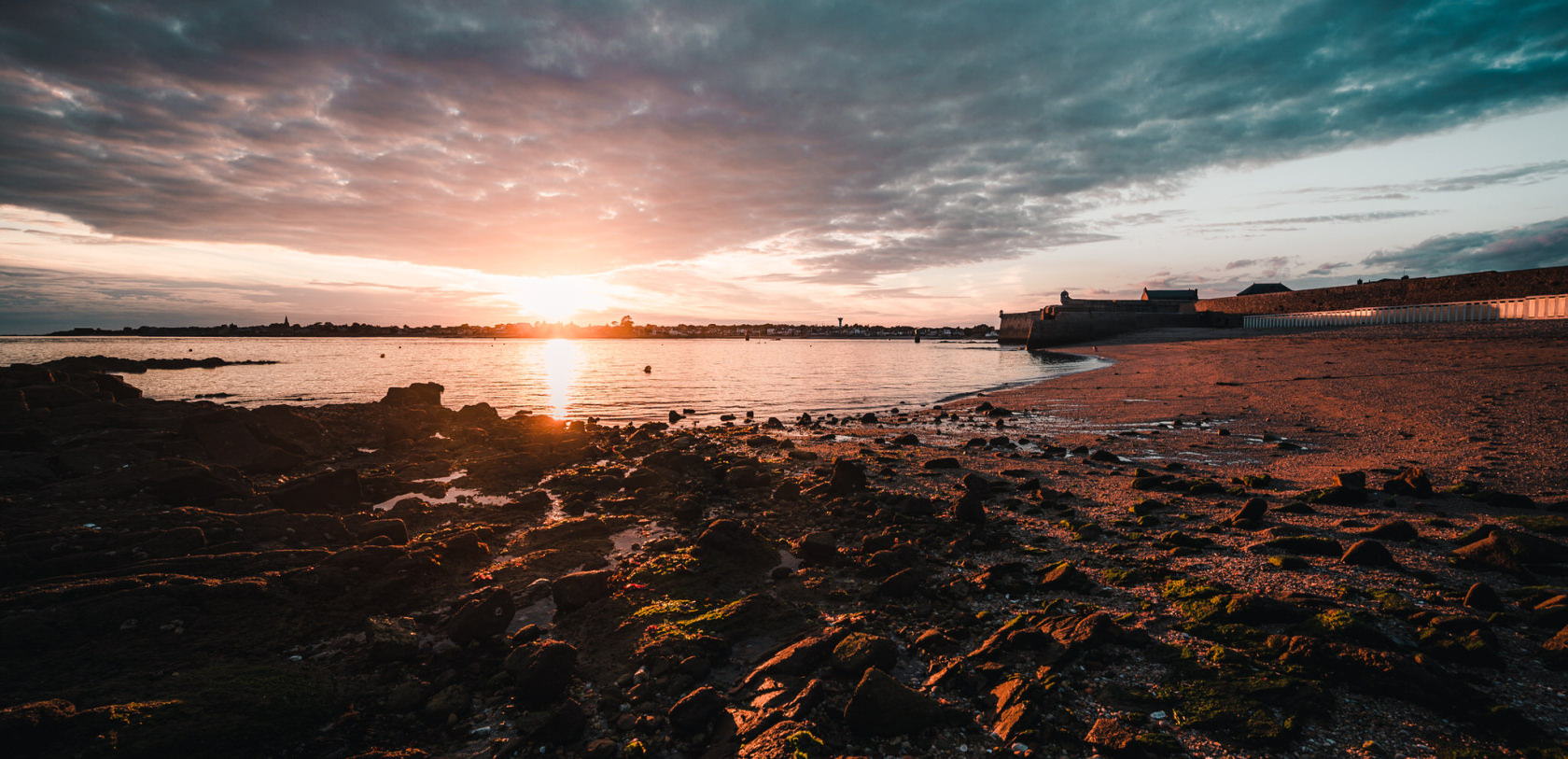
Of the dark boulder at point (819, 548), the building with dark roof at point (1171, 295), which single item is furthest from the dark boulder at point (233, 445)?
the building with dark roof at point (1171, 295)

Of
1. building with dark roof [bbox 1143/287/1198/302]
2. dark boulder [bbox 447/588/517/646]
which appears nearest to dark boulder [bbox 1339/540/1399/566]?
dark boulder [bbox 447/588/517/646]

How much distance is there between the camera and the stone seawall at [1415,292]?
44.6 meters

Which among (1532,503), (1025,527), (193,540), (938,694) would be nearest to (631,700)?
(938,694)

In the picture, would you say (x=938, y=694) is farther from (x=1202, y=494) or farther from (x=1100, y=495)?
(x=1202, y=494)

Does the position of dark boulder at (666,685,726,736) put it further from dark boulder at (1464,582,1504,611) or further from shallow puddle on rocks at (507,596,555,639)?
dark boulder at (1464,582,1504,611)

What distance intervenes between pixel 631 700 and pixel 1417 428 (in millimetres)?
19553

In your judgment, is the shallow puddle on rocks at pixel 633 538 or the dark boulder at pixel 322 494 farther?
the dark boulder at pixel 322 494

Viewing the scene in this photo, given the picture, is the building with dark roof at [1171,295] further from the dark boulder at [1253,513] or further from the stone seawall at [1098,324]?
the dark boulder at [1253,513]

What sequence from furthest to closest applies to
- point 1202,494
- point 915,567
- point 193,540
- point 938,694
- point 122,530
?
point 1202,494 → point 122,530 → point 193,540 → point 915,567 → point 938,694

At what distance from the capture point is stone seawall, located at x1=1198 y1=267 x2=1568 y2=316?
4456cm

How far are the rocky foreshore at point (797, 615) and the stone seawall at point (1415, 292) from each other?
190 ft

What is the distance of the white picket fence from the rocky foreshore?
50.1 meters

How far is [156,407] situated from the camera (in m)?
20.3

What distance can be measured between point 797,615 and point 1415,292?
8123 cm
